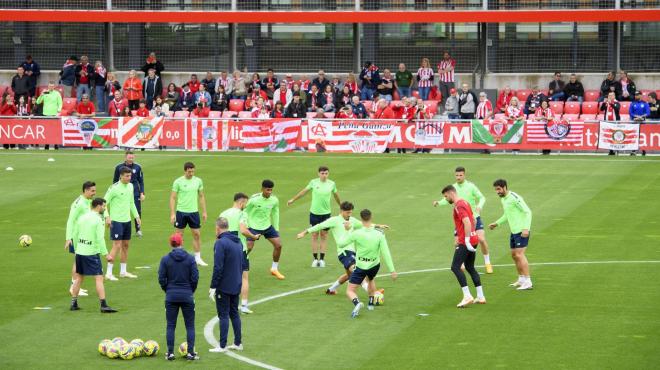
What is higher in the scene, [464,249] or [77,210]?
[77,210]

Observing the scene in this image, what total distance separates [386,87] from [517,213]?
985 inches

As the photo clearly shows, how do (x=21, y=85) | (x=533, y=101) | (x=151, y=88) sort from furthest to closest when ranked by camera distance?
1. (x=21, y=85)
2. (x=151, y=88)
3. (x=533, y=101)

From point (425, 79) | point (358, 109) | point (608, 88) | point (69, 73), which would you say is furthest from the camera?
point (69, 73)

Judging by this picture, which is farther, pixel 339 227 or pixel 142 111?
pixel 142 111

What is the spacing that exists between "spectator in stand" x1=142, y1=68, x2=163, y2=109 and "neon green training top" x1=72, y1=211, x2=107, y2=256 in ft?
93.4

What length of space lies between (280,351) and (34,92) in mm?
35073

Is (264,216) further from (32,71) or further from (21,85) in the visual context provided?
(32,71)

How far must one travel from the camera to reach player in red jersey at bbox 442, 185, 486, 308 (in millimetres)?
22078

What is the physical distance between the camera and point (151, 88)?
163 feet

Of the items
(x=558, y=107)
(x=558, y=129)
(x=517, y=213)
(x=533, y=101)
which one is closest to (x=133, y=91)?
(x=533, y=101)

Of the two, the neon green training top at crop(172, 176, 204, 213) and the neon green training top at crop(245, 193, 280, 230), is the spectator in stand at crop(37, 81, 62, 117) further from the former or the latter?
the neon green training top at crop(245, 193, 280, 230)

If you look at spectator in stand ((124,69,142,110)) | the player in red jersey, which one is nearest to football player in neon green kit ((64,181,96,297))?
the player in red jersey

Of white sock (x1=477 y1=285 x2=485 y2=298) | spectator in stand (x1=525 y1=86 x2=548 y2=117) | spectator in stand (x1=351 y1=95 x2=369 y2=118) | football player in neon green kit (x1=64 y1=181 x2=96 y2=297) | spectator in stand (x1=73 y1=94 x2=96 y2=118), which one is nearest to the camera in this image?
→ white sock (x1=477 y1=285 x2=485 y2=298)

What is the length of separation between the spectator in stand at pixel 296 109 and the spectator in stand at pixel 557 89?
990 cm
